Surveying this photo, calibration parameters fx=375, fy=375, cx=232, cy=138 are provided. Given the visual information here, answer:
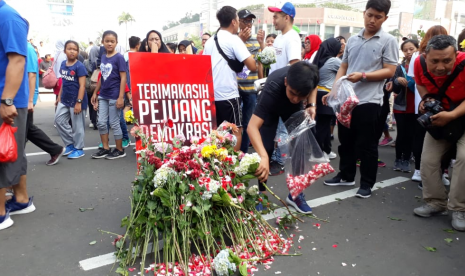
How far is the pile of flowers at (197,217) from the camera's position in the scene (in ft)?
8.63

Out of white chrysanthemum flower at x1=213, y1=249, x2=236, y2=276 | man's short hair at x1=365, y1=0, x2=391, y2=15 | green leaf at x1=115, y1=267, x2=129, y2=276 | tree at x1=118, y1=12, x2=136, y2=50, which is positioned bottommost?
green leaf at x1=115, y1=267, x2=129, y2=276

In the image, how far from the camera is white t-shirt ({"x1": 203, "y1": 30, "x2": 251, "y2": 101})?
416 cm

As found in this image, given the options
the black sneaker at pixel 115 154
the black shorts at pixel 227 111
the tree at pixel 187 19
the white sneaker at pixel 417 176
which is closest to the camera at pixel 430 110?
the white sneaker at pixel 417 176

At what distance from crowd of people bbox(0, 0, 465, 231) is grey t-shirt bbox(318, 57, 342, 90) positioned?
14mm

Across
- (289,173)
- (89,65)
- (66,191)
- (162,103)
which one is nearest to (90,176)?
(66,191)

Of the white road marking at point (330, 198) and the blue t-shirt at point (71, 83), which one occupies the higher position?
the blue t-shirt at point (71, 83)

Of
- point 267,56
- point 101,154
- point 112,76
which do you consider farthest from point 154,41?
point 101,154

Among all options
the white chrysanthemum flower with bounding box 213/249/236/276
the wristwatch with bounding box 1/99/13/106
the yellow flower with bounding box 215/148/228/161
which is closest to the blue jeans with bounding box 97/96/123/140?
the wristwatch with bounding box 1/99/13/106

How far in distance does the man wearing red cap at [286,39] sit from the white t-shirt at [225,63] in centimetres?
92

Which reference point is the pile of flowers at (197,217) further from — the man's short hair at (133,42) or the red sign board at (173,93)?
the man's short hair at (133,42)

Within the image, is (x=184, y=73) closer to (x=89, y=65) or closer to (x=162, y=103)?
(x=162, y=103)

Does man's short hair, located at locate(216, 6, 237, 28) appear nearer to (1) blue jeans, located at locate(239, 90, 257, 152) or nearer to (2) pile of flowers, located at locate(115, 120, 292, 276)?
(1) blue jeans, located at locate(239, 90, 257, 152)

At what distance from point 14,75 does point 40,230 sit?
4.48 ft

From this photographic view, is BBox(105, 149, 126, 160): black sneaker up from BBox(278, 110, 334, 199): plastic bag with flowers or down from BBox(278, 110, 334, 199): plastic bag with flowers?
down
